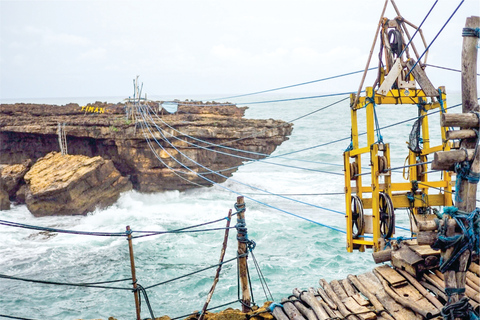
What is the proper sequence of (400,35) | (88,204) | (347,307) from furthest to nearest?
1. (88,204)
2. (400,35)
3. (347,307)

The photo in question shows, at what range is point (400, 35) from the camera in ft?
27.3

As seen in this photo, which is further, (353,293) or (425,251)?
(353,293)

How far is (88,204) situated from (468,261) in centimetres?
1894

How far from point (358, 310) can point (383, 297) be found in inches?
15.7

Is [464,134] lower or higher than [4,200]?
higher

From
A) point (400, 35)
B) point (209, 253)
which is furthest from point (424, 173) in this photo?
point (209, 253)

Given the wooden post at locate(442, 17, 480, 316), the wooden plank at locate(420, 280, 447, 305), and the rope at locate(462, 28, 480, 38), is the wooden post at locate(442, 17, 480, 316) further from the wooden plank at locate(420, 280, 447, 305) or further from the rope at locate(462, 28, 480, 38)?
the wooden plank at locate(420, 280, 447, 305)

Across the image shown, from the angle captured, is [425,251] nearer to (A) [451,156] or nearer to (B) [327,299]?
(B) [327,299]

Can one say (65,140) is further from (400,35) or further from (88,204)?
(400,35)

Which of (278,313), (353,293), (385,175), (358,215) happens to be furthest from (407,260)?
(358,215)

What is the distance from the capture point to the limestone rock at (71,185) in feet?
65.4

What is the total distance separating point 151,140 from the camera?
2211 centimetres

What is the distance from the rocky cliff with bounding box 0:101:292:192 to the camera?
22.1 m

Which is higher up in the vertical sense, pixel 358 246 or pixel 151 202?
pixel 358 246
